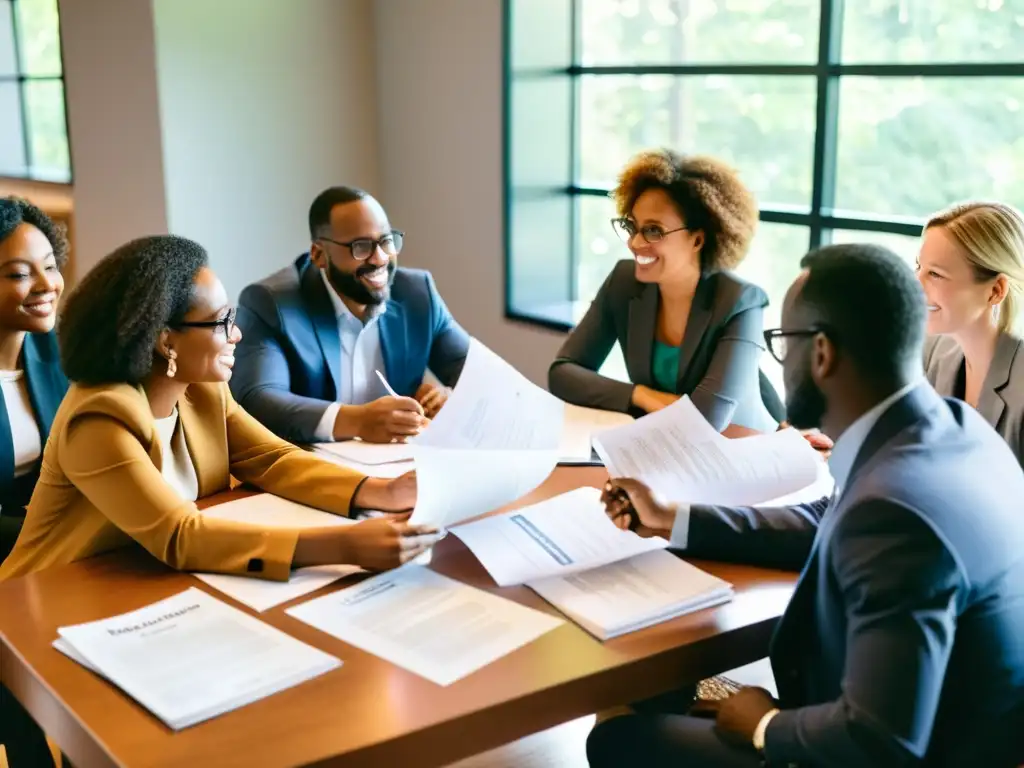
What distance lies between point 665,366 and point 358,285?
0.76 metres

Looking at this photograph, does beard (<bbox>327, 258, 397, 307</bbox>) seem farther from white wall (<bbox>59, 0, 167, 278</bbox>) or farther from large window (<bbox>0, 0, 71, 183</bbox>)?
large window (<bbox>0, 0, 71, 183</bbox>)

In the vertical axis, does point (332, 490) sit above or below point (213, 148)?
below

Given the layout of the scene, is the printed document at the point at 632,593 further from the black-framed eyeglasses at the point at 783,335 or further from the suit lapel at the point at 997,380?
the suit lapel at the point at 997,380

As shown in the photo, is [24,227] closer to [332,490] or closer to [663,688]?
[332,490]

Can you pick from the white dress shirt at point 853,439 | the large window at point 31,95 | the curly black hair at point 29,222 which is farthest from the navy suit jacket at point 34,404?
the large window at point 31,95

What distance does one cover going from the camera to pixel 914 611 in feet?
4.03

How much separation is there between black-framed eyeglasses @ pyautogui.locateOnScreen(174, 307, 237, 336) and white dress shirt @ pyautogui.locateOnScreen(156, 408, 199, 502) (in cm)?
17

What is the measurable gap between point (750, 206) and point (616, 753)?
1.60m

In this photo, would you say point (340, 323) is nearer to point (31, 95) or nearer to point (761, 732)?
point (761, 732)

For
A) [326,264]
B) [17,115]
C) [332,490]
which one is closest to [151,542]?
[332,490]

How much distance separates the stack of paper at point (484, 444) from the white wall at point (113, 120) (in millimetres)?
2974

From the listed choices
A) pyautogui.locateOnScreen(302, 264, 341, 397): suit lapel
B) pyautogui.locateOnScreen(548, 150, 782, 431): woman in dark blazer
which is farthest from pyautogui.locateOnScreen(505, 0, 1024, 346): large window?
pyautogui.locateOnScreen(302, 264, 341, 397): suit lapel

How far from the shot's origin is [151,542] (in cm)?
169

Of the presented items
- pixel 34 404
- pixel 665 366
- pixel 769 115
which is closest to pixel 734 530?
pixel 665 366
